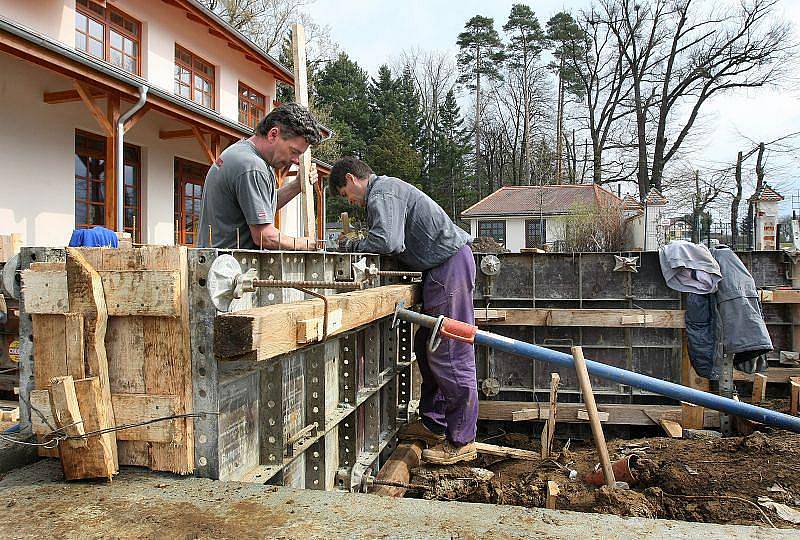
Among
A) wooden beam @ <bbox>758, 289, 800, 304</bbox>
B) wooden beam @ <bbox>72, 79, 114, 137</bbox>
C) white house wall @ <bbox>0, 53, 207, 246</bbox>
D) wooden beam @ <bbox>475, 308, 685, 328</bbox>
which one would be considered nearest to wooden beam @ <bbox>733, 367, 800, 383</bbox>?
wooden beam @ <bbox>758, 289, 800, 304</bbox>

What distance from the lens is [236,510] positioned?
190 cm

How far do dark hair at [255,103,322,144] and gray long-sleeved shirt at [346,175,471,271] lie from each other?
97cm

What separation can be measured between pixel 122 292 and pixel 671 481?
4.22m

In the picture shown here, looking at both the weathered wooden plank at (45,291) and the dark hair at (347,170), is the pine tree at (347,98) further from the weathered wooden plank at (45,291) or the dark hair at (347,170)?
the weathered wooden plank at (45,291)

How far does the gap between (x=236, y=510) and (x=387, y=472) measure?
2.82m

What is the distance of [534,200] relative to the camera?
41.5 meters

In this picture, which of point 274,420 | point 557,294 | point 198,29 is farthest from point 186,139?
point 274,420

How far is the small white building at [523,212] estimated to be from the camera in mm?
39375

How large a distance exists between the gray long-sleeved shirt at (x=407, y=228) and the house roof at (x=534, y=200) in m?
33.7

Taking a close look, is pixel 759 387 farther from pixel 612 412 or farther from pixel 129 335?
pixel 129 335

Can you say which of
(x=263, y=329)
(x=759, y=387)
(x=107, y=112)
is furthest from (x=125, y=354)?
(x=107, y=112)

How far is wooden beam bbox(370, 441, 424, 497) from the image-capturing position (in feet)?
14.1

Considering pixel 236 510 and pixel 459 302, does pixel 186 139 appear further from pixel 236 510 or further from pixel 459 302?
pixel 236 510

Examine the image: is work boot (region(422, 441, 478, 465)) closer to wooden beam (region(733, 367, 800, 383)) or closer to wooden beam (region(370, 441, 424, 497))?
wooden beam (region(370, 441, 424, 497))
